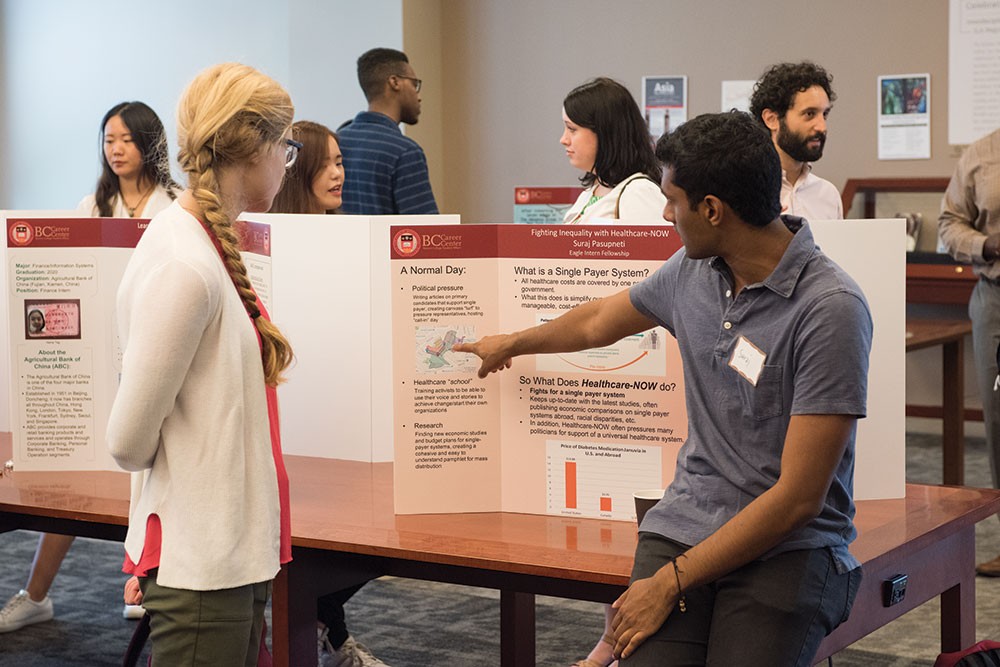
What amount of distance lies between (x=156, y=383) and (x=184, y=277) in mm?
139

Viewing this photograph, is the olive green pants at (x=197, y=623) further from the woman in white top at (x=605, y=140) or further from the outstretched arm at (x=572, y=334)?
the woman in white top at (x=605, y=140)

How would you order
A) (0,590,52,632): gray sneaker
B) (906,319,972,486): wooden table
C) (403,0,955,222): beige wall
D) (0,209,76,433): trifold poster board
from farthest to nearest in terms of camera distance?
(403,0,955,222): beige wall, (906,319,972,486): wooden table, (0,590,52,632): gray sneaker, (0,209,76,433): trifold poster board

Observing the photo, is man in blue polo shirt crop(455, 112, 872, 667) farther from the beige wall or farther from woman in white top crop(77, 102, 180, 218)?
the beige wall

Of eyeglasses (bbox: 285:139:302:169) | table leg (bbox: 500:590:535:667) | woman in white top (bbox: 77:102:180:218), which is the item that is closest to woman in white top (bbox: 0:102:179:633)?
woman in white top (bbox: 77:102:180:218)

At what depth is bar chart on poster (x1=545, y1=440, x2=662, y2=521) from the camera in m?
2.30

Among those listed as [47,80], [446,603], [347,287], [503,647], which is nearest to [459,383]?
[347,287]

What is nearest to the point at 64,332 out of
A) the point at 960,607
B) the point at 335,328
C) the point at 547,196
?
the point at 335,328

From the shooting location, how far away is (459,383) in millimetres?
2369

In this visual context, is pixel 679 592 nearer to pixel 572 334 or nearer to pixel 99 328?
pixel 572 334

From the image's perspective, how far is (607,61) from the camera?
7453 mm

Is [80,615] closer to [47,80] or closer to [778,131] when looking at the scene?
[778,131]

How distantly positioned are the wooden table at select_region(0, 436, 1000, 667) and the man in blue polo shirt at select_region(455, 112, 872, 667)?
0.61 feet

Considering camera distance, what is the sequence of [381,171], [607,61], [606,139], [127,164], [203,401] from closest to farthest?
[203,401] < [606,139] < [127,164] < [381,171] < [607,61]

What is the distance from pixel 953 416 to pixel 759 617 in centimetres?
361
